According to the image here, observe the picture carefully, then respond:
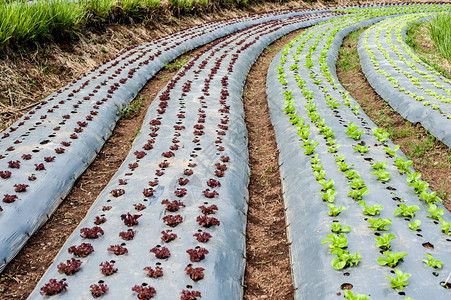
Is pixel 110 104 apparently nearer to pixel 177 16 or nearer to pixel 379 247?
pixel 379 247

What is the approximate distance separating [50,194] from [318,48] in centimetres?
1044

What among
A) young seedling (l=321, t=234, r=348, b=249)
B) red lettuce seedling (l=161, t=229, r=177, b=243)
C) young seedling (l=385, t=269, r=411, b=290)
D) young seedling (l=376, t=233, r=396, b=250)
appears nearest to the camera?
young seedling (l=385, t=269, r=411, b=290)

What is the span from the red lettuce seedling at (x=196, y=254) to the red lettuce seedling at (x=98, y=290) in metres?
0.86

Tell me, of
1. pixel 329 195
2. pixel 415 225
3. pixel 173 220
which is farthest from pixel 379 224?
pixel 173 220

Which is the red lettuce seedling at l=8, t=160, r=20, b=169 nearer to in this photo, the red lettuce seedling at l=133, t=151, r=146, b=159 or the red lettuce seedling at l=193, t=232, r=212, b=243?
the red lettuce seedling at l=133, t=151, r=146, b=159

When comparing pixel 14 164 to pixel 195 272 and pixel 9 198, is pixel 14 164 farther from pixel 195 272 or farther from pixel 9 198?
pixel 195 272

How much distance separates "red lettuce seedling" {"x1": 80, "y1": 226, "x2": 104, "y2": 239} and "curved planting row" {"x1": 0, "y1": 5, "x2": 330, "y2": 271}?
902 millimetres

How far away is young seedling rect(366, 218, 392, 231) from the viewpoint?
157 inches

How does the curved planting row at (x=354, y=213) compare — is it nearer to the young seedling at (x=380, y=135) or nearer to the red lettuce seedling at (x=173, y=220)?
the young seedling at (x=380, y=135)

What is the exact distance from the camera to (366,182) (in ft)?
16.3

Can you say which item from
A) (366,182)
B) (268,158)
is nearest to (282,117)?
(268,158)

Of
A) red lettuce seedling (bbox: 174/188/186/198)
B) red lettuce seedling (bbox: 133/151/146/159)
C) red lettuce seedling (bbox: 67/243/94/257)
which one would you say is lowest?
red lettuce seedling (bbox: 67/243/94/257)

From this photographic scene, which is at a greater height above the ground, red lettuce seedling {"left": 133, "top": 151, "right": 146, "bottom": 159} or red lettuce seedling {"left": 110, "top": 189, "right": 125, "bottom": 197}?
red lettuce seedling {"left": 133, "top": 151, "right": 146, "bottom": 159}

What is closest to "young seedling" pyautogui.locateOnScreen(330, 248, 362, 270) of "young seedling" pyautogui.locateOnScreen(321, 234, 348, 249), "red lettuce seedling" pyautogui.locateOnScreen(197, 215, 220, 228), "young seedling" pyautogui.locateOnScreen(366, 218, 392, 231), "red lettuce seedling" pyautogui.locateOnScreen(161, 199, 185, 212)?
"young seedling" pyautogui.locateOnScreen(321, 234, 348, 249)
